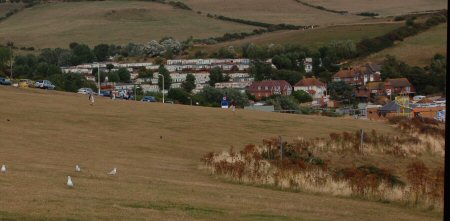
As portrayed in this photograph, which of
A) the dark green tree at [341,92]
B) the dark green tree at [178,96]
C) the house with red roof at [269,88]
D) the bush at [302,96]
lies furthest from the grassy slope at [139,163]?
the dark green tree at [341,92]

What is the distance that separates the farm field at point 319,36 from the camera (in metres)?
136

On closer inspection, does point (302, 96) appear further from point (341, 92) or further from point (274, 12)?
point (274, 12)

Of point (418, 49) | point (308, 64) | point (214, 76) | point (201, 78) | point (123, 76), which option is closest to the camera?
point (123, 76)

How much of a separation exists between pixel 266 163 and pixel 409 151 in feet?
34.2

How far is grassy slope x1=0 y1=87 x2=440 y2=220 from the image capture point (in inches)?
663

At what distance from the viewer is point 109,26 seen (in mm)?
181500

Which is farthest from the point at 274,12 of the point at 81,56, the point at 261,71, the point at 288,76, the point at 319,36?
the point at 288,76

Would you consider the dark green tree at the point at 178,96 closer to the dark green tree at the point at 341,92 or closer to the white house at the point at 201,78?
the dark green tree at the point at 341,92

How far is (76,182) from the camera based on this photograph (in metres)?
20.2

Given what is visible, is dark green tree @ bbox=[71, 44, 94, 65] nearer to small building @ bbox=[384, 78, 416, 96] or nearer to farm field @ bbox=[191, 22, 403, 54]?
farm field @ bbox=[191, 22, 403, 54]

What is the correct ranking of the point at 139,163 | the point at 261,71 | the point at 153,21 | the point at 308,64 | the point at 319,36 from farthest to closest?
the point at 153,21, the point at 319,36, the point at 308,64, the point at 261,71, the point at 139,163

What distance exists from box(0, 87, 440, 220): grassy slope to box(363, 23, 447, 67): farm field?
228 ft

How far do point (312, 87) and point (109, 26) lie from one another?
87.2 meters

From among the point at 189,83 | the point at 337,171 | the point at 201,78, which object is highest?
the point at 201,78
